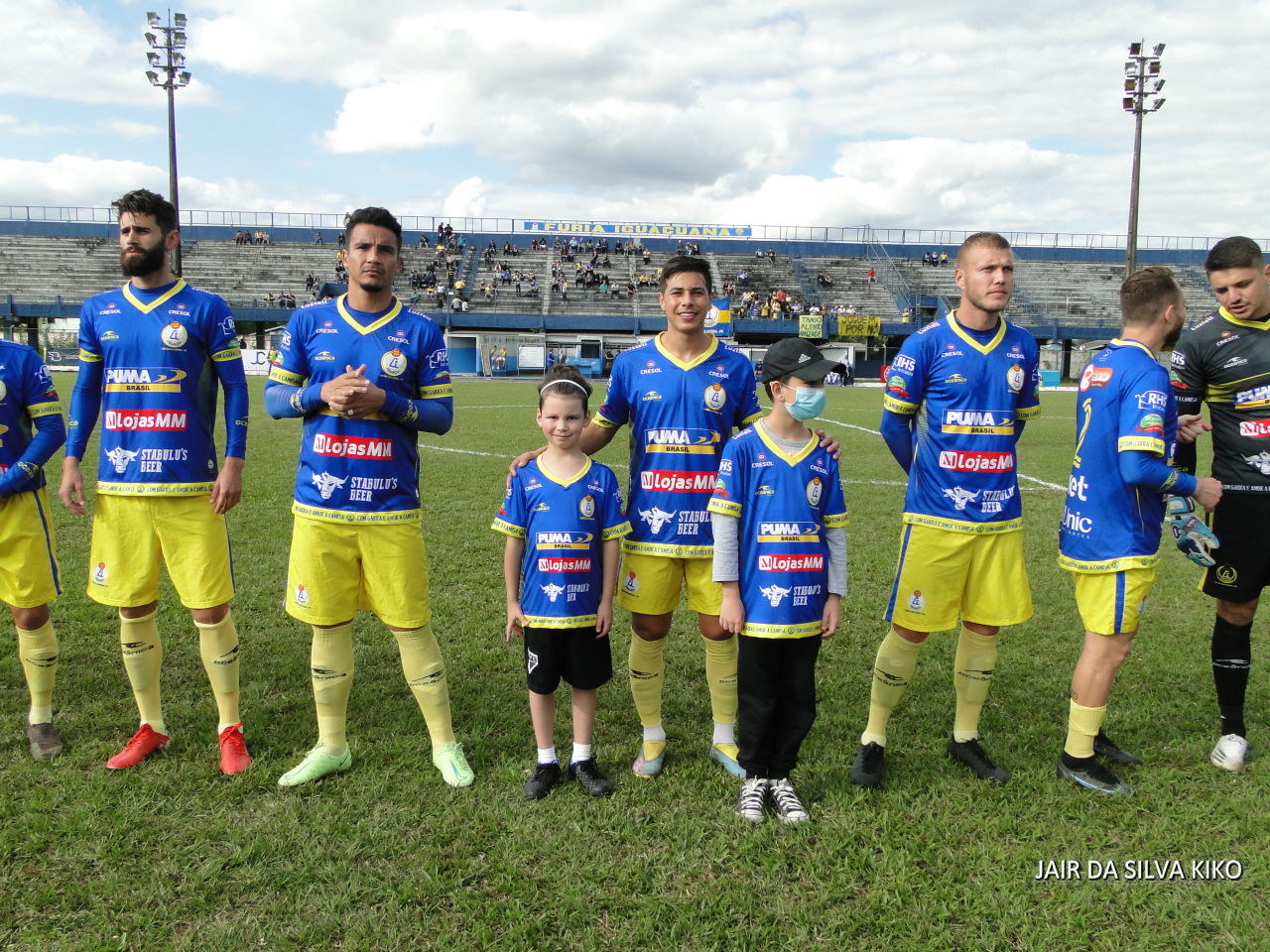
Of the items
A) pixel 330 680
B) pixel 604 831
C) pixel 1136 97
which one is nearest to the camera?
pixel 604 831

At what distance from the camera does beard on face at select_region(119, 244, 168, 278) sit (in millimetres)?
3896

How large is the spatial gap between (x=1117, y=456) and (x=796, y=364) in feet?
5.08

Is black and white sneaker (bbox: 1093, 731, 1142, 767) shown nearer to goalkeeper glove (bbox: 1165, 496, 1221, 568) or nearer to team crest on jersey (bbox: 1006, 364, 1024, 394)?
goalkeeper glove (bbox: 1165, 496, 1221, 568)

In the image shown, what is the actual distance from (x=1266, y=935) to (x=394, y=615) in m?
3.49

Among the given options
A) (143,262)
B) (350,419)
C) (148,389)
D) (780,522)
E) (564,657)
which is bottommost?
(564,657)

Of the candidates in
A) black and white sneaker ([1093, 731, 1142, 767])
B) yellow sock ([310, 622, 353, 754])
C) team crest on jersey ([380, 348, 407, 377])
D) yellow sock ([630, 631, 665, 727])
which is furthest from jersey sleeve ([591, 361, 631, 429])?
black and white sneaker ([1093, 731, 1142, 767])

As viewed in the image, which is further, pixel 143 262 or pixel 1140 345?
pixel 143 262

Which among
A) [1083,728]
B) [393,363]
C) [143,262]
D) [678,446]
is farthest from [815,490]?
[143,262]

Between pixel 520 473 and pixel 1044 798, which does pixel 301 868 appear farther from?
pixel 1044 798

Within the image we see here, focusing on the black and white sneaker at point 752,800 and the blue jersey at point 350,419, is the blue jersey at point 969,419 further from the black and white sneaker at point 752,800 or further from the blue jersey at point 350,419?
the blue jersey at point 350,419

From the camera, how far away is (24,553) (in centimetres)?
414

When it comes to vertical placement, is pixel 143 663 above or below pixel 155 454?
below

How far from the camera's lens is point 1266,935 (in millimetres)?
2791

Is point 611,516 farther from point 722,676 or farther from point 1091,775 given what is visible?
point 1091,775
